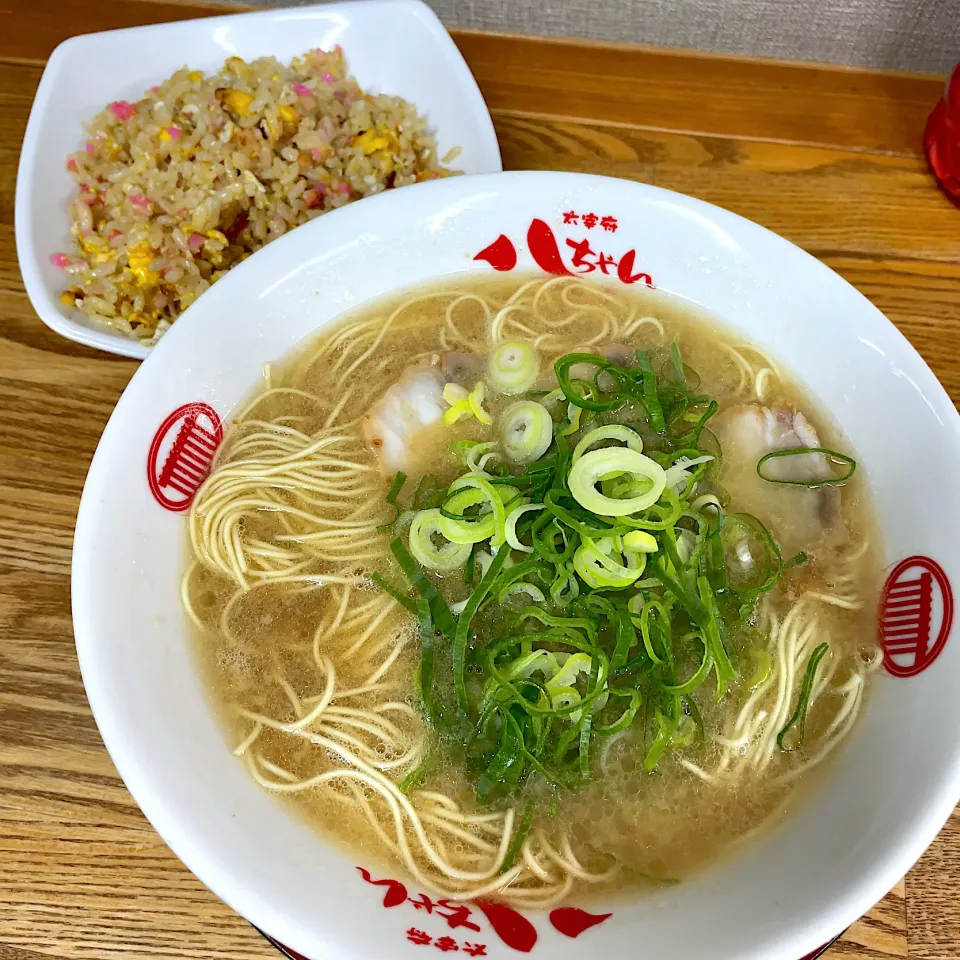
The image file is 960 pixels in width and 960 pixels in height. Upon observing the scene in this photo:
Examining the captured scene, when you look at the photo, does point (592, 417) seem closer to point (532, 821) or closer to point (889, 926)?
point (532, 821)

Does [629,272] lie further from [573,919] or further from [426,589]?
[573,919]

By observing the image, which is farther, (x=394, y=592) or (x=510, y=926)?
(x=394, y=592)

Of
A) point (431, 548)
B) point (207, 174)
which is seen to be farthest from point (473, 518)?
point (207, 174)

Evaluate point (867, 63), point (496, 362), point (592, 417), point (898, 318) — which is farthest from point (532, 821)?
point (867, 63)

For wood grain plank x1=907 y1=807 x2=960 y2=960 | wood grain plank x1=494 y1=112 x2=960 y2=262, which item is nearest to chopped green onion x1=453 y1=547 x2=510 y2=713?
wood grain plank x1=907 y1=807 x2=960 y2=960

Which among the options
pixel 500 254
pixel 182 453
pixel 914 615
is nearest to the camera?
pixel 914 615

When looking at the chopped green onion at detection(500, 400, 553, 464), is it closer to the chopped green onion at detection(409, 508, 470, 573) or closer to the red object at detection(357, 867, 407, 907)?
the chopped green onion at detection(409, 508, 470, 573)
